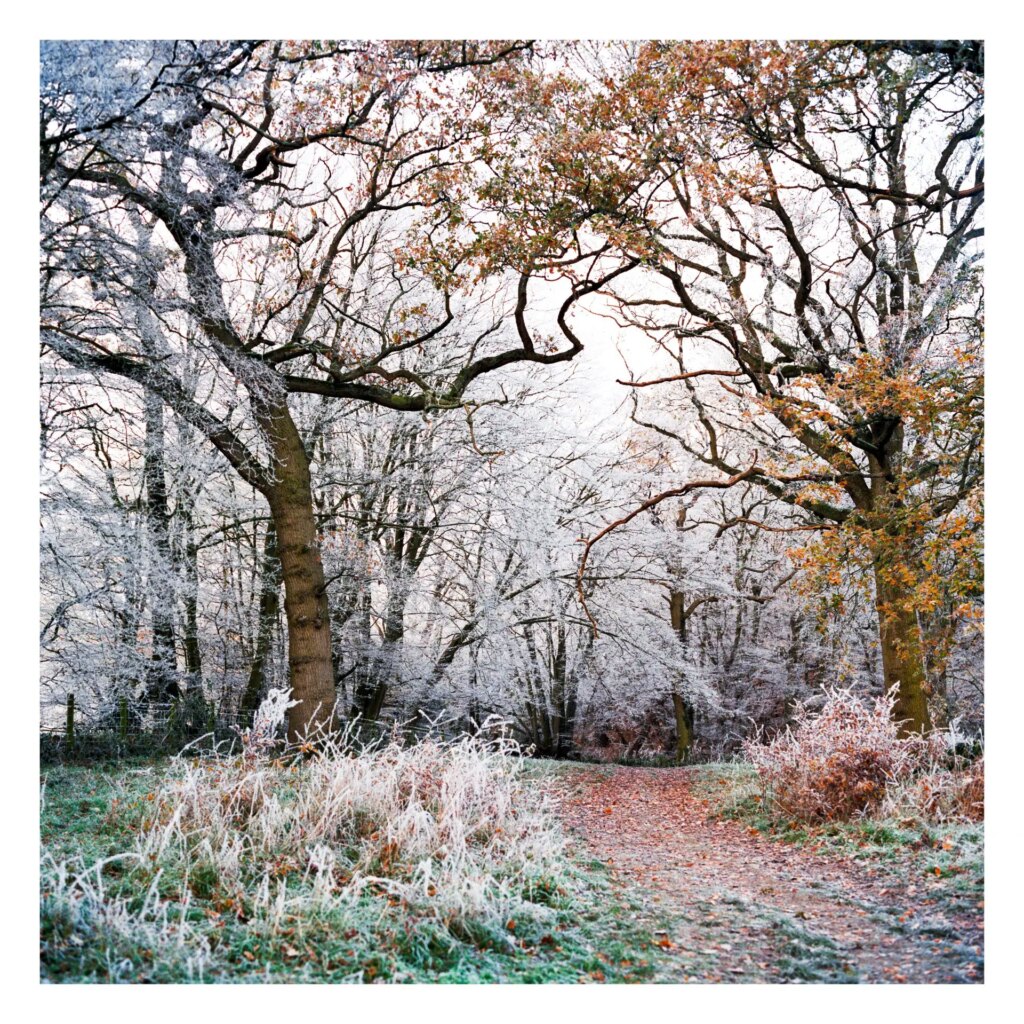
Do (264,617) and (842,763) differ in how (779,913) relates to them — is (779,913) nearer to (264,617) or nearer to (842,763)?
(842,763)

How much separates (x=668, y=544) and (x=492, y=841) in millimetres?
5375

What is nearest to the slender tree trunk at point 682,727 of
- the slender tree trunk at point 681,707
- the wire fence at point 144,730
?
the slender tree trunk at point 681,707

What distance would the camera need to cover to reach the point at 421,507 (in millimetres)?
7203

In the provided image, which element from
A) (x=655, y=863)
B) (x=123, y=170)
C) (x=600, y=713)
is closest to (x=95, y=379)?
(x=123, y=170)

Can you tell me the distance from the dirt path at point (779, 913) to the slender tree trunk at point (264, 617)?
353 centimetres

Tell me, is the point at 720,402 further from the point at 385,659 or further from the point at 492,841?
the point at 492,841

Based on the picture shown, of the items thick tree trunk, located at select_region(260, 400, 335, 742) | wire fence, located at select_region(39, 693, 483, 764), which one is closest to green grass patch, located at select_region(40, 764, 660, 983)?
wire fence, located at select_region(39, 693, 483, 764)

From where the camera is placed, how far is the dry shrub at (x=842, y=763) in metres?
4.20

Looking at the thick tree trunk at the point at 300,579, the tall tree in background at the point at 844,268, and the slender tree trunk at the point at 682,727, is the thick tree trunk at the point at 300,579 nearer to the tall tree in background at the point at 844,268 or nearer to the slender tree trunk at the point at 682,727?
the tall tree in background at the point at 844,268

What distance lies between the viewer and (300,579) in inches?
215

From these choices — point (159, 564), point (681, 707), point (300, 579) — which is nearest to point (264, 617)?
point (159, 564)

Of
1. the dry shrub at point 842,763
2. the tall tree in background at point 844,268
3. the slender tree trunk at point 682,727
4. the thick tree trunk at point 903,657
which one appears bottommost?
the slender tree trunk at point 682,727

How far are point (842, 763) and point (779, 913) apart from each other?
1.17 m

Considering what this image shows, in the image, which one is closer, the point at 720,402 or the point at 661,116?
the point at 661,116
